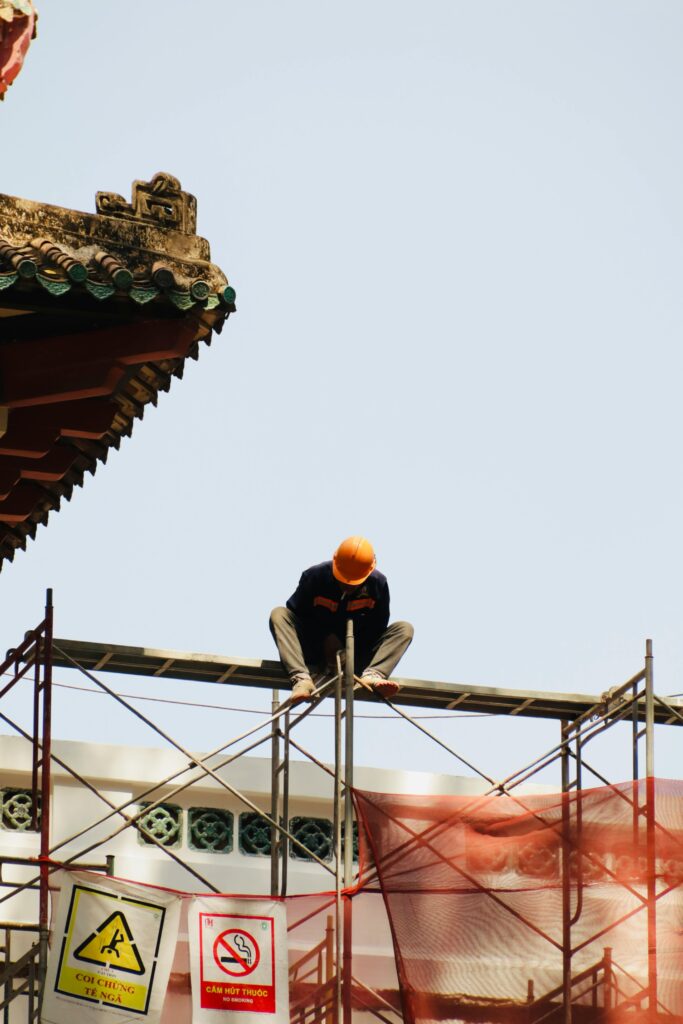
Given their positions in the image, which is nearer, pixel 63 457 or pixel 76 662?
pixel 63 457

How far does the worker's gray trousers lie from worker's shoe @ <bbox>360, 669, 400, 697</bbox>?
3.1 inches

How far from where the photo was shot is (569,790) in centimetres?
Result: 1630

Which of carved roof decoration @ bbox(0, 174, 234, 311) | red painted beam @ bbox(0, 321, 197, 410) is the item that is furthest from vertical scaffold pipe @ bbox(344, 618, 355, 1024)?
carved roof decoration @ bbox(0, 174, 234, 311)

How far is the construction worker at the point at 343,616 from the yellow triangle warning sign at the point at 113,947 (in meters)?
2.45

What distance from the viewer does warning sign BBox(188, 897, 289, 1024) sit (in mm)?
14453

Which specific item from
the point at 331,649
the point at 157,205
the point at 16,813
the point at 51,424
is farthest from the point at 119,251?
the point at 16,813

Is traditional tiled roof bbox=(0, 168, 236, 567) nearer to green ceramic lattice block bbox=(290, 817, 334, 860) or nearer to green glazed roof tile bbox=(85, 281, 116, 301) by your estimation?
green glazed roof tile bbox=(85, 281, 116, 301)

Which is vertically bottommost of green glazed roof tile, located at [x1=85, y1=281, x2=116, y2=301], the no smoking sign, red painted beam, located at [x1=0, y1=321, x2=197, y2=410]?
the no smoking sign

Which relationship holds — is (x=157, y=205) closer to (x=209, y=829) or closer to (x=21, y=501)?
(x=21, y=501)

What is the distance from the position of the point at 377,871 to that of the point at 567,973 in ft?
4.79

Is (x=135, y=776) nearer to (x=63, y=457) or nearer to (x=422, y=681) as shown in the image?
(x=422, y=681)

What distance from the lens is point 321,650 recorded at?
1606cm

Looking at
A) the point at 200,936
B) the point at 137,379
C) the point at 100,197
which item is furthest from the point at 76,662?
the point at 100,197

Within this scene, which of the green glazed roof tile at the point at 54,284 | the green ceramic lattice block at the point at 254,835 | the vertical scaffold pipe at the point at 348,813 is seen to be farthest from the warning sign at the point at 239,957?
the green glazed roof tile at the point at 54,284
